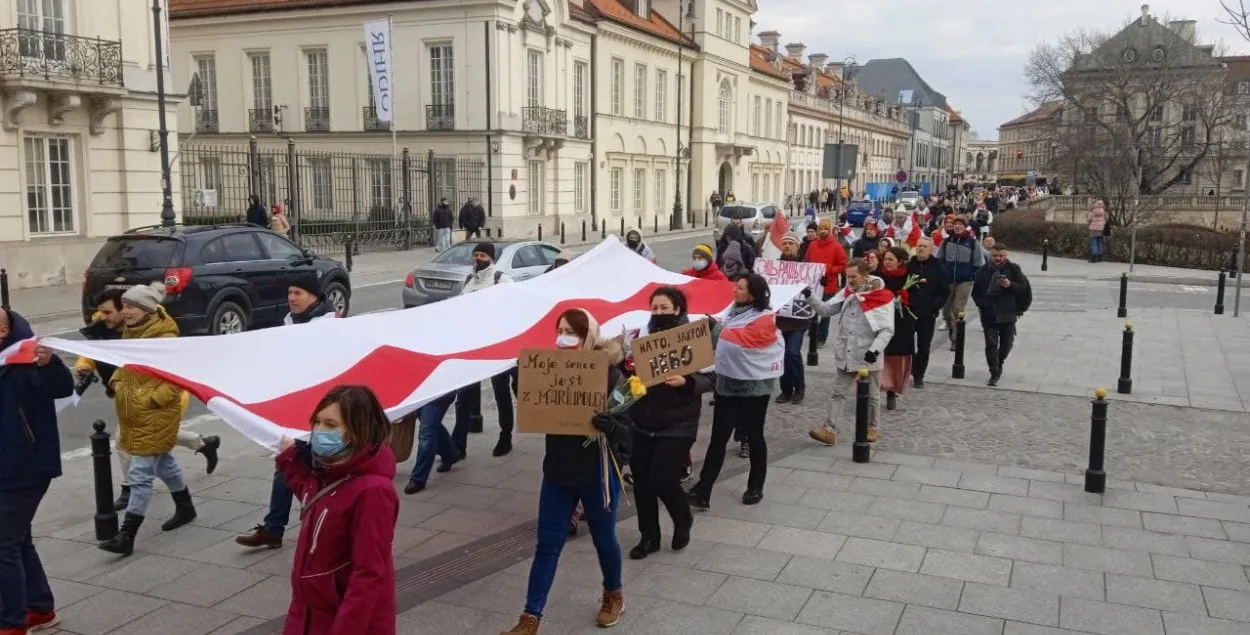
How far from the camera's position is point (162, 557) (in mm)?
6484

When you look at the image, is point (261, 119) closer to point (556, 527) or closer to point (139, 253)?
point (139, 253)

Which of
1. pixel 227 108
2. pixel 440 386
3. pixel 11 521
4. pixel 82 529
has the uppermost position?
pixel 227 108

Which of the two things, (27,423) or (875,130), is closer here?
(27,423)

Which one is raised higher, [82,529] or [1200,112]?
[1200,112]

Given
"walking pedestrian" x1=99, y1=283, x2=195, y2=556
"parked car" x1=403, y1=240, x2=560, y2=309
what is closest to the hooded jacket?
"walking pedestrian" x1=99, y1=283, x2=195, y2=556

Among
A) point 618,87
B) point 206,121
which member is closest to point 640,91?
point 618,87

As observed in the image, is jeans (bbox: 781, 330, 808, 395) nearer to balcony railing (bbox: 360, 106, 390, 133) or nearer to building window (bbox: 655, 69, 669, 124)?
balcony railing (bbox: 360, 106, 390, 133)

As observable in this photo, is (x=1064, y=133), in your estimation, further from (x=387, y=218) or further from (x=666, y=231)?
(x=387, y=218)

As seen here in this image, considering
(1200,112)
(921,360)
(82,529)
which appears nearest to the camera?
(82,529)

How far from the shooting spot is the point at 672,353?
19.7 feet

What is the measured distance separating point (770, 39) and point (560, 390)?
247ft

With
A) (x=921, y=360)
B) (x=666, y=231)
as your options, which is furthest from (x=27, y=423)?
(x=666, y=231)

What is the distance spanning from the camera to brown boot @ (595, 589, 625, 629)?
5.44 metres

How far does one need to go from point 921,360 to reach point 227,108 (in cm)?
3681
